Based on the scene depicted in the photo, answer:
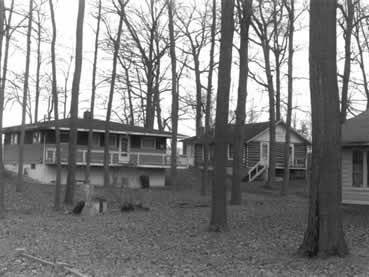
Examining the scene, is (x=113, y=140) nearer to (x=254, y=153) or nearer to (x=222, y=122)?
(x=254, y=153)

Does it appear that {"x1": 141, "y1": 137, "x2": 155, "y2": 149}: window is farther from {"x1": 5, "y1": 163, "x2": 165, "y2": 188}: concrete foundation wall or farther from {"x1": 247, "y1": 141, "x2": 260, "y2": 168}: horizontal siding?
{"x1": 247, "y1": 141, "x2": 260, "y2": 168}: horizontal siding

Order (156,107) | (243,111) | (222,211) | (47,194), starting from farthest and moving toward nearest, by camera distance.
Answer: (156,107) → (47,194) → (243,111) → (222,211)

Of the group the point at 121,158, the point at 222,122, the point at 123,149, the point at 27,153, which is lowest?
the point at 121,158

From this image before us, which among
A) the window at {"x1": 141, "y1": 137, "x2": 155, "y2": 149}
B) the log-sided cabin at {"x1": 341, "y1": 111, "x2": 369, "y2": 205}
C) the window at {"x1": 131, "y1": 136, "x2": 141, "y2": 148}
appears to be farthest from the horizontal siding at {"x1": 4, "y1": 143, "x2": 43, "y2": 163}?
the log-sided cabin at {"x1": 341, "y1": 111, "x2": 369, "y2": 205}

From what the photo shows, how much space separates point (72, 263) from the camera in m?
9.62

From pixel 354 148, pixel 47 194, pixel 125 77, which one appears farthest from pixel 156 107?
pixel 354 148

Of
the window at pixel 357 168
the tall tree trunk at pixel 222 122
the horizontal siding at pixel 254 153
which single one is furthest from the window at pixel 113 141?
the tall tree trunk at pixel 222 122

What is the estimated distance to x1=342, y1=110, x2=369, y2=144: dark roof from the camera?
19.0m

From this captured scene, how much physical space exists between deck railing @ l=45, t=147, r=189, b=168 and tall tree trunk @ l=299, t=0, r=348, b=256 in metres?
24.6

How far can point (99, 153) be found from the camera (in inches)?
1330

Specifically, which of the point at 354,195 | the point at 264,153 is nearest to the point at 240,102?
the point at 354,195

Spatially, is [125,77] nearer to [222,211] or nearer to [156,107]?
[156,107]

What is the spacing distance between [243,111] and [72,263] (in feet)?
50.9

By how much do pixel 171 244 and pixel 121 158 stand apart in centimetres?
2366
